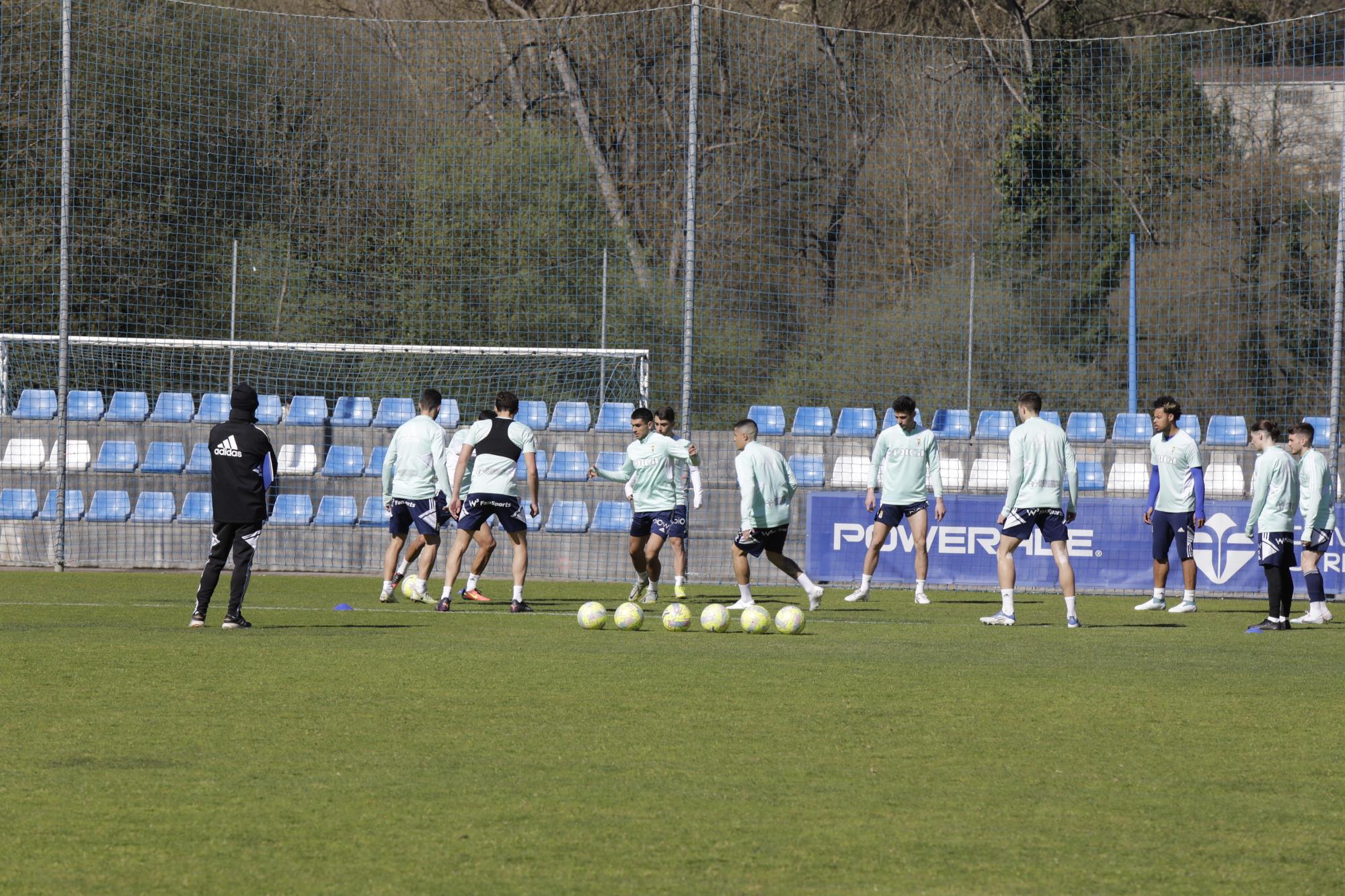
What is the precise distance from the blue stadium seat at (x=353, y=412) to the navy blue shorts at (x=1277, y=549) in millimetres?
12128

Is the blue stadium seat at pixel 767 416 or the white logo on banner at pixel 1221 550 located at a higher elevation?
the blue stadium seat at pixel 767 416

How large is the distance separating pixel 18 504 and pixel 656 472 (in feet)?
31.7

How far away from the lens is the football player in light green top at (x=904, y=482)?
17.1m

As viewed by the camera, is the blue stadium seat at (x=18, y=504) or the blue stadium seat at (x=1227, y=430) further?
the blue stadium seat at (x=1227, y=430)

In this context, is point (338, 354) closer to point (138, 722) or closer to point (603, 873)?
point (138, 722)

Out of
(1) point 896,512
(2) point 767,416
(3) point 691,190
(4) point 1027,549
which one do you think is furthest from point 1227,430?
(3) point 691,190

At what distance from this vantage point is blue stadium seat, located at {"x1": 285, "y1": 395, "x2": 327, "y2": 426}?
22.3 meters

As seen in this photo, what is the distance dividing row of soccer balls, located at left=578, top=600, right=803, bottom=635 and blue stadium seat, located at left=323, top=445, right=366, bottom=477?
888 centimetres

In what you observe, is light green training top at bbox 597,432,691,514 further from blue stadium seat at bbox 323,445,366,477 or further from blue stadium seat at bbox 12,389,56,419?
blue stadium seat at bbox 12,389,56,419

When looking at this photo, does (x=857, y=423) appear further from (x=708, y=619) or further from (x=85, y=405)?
(x=85, y=405)

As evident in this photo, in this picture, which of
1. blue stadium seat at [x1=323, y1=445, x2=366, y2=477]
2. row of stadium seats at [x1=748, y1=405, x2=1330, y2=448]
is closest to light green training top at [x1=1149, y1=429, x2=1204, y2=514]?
row of stadium seats at [x1=748, y1=405, x2=1330, y2=448]

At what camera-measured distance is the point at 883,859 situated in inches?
209

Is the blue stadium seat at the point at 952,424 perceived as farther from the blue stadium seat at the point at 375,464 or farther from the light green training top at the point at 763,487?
the light green training top at the point at 763,487

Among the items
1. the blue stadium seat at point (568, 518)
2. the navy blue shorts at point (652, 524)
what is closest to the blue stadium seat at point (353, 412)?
the blue stadium seat at point (568, 518)
